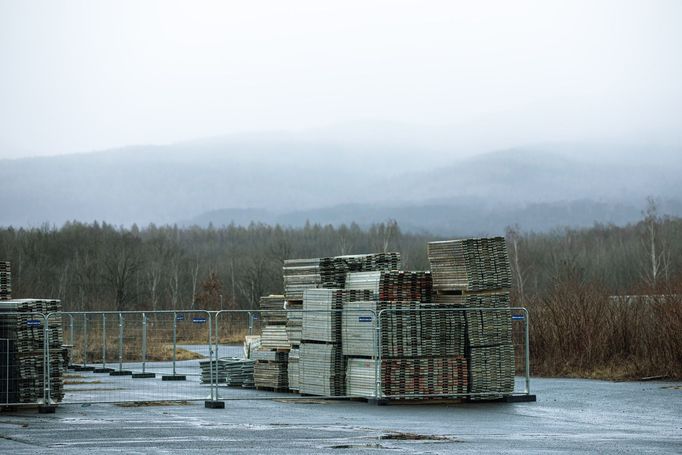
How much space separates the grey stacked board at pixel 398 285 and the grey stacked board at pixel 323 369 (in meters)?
1.56

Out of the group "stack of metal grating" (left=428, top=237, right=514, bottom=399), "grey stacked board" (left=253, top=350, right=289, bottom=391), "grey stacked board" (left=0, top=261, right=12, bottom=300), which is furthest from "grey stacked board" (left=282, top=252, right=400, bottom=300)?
"grey stacked board" (left=0, top=261, right=12, bottom=300)

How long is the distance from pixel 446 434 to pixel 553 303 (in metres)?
18.0

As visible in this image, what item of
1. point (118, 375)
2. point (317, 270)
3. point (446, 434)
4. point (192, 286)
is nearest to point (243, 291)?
point (192, 286)

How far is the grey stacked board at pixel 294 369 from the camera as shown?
979 inches

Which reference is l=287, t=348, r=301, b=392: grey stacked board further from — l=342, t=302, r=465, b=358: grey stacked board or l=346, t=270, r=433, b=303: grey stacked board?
l=346, t=270, r=433, b=303: grey stacked board

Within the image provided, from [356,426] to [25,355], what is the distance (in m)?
7.69

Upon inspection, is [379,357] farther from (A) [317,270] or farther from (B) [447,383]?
(A) [317,270]

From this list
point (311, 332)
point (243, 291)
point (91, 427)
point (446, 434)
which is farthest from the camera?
point (243, 291)

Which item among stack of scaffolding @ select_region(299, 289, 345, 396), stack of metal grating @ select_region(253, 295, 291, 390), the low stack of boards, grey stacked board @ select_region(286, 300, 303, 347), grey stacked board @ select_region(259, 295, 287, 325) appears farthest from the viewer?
grey stacked board @ select_region(259, 295, 287, 325)

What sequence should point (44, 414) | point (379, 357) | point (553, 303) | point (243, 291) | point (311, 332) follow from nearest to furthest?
point (44, 414), point (379, 357), point (311, 332), point (553, 303), point (243, 291)

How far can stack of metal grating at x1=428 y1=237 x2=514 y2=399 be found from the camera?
2283 cm

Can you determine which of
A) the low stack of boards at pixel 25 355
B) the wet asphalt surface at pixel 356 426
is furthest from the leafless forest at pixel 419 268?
the low stack of boards at pixel 25 355

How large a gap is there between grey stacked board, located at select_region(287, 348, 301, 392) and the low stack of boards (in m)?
5.63

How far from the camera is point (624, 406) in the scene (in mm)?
22156
